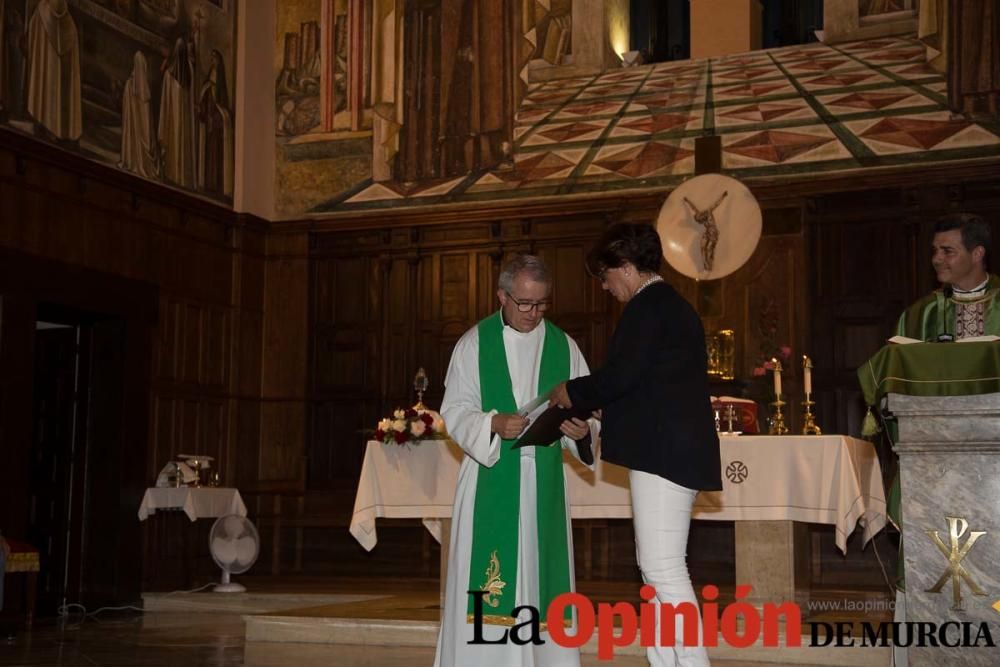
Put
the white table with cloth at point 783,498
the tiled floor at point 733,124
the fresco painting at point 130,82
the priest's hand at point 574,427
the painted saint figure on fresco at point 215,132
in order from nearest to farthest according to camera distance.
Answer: the priest's hand at point 574,427
the white table with cloth at point 783,498
the fresco painting at point 130,82
the tiled floor at point 733,124
the painted saint figure on fresco at point 215,132

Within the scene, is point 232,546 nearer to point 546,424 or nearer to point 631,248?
point 546,424

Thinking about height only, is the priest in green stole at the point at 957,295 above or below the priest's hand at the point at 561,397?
above

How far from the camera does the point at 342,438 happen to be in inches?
492

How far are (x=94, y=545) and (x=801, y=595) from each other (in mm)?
6439

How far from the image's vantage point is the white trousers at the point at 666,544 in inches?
170

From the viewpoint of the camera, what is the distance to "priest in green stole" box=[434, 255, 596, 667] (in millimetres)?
4930

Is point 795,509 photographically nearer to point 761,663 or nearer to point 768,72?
point 761,663

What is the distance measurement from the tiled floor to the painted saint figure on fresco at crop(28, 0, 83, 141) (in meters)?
3.03

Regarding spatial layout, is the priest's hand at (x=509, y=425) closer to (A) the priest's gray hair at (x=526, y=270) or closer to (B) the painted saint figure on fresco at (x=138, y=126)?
(A) the priest's gray hair at (x=526, y=270)

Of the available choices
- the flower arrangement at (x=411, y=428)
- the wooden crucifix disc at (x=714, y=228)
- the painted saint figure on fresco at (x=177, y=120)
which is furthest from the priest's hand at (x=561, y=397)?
the painted saint figure on fresco at (x=177, y=120)

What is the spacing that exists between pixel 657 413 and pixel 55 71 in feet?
25.5

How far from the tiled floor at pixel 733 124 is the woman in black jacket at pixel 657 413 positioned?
6.84 meters

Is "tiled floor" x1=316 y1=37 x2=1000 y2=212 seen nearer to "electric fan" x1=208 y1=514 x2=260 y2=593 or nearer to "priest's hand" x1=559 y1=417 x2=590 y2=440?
"electric fan" x1=208 y1=514 x2=260 y2=593

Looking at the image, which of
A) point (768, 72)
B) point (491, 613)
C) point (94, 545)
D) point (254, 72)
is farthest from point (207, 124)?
point (491, 613)
